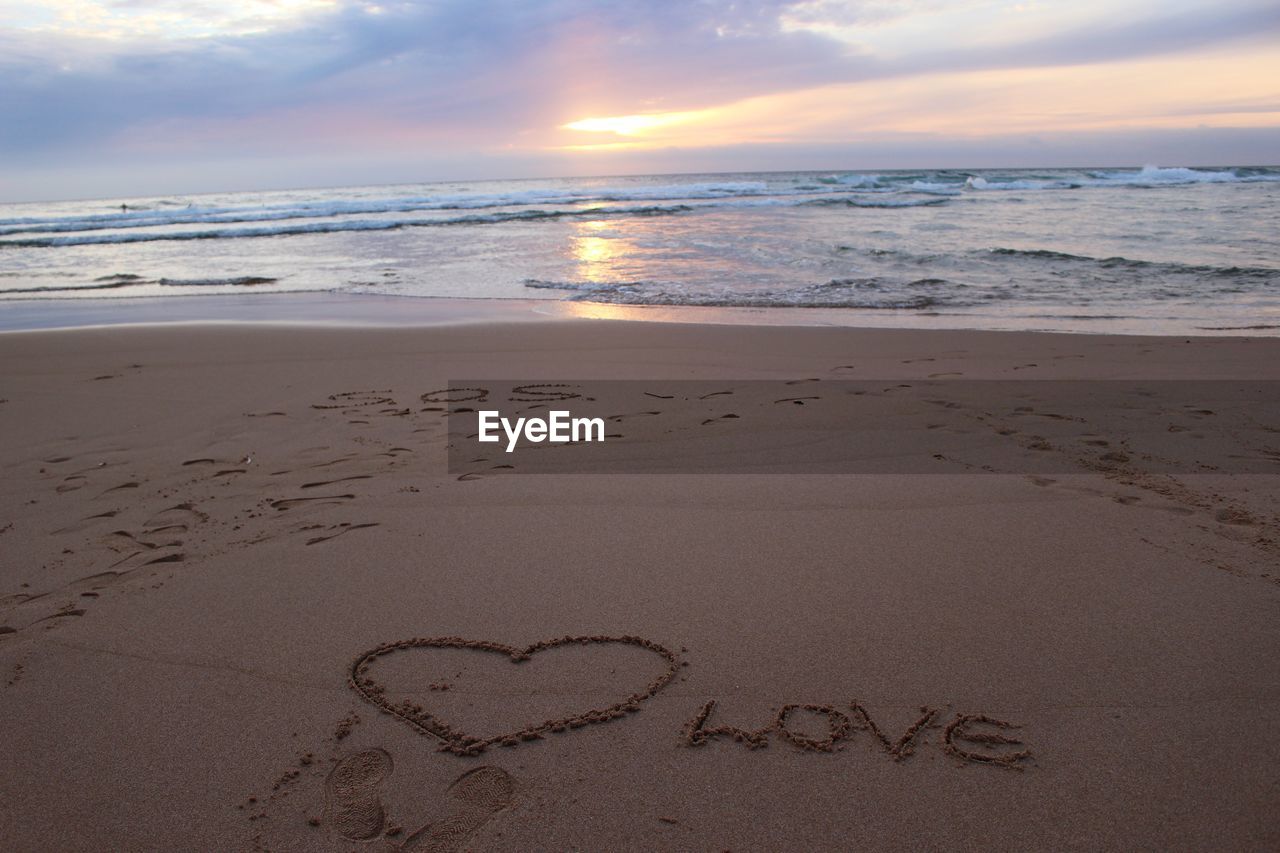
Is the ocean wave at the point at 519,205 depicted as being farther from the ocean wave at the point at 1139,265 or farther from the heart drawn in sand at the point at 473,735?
the heart drawn in sand at the point at 473,735

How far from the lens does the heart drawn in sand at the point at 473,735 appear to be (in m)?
2.04

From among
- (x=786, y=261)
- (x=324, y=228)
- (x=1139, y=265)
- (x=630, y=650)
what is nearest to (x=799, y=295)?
(x=786, y=261)

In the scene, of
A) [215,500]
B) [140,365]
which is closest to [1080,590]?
[215,500]

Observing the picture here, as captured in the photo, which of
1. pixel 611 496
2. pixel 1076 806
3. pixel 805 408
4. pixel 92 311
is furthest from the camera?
pixel 92 311

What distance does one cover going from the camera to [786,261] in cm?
1303

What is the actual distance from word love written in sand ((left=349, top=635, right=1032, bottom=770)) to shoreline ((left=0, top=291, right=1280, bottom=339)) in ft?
19.6

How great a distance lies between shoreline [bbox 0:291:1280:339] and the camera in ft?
25.6

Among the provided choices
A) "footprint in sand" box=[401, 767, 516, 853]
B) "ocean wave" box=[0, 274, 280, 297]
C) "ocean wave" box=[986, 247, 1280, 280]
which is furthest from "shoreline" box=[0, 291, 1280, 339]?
"footprint in sand" box=[401, 767, 516, 853]

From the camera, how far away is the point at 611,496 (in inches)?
140

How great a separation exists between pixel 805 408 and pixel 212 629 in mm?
3370

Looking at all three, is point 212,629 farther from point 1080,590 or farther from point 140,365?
point 140,365

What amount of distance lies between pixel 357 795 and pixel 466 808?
0.26m

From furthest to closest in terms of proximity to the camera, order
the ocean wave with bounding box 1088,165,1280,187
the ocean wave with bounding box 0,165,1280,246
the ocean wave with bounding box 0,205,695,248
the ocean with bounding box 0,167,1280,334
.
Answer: the ocean wave with bounding box 1088,165,1280,187
the ocean wave with bounding box 0,165,1280,246
the ocean wave with bounding box 0,205,695,248
the ocean with bounding box 0,167,1280,334

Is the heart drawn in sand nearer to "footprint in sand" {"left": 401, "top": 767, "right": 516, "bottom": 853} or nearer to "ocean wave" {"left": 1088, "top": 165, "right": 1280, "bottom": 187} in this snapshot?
"footprint in sand" {"left": 401, "top": 767, "right": 516, "bottom": 853}
